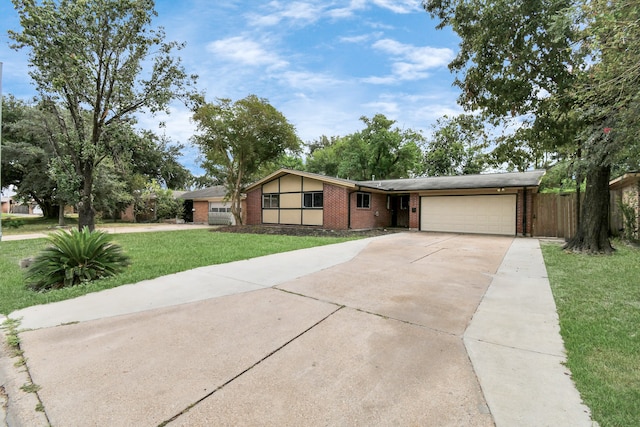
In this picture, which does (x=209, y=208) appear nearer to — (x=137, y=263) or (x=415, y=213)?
(x=415, y=213)

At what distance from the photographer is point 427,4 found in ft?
27.4

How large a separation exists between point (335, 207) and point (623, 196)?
38.5 ft

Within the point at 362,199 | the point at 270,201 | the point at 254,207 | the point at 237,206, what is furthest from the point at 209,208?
the point at 362,199

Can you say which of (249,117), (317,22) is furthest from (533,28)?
(249,117)

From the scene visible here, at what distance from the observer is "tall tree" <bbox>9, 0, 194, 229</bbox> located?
380 inches

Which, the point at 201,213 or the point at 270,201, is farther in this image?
the point at 201,213

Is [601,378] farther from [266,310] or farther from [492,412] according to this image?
[266,310]

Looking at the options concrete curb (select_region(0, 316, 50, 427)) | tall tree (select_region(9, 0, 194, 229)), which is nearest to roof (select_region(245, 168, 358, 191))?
tall tree (select_region(9, 0, 194, 229))

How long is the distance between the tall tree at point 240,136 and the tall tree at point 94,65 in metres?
3.33

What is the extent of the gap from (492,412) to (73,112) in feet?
47.4

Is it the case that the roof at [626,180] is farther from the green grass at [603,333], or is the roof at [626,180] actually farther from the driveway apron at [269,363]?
the driveway apron at [269,363]

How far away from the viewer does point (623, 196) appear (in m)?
11.8

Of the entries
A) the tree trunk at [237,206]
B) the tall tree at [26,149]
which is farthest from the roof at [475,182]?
the tall tree at [26,149]

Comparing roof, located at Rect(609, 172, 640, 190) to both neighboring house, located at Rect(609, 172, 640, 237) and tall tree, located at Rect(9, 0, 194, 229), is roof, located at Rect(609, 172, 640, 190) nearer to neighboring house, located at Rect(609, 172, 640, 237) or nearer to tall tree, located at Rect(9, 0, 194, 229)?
neighboring house, located at Rect(609, 172, 640, 237)
